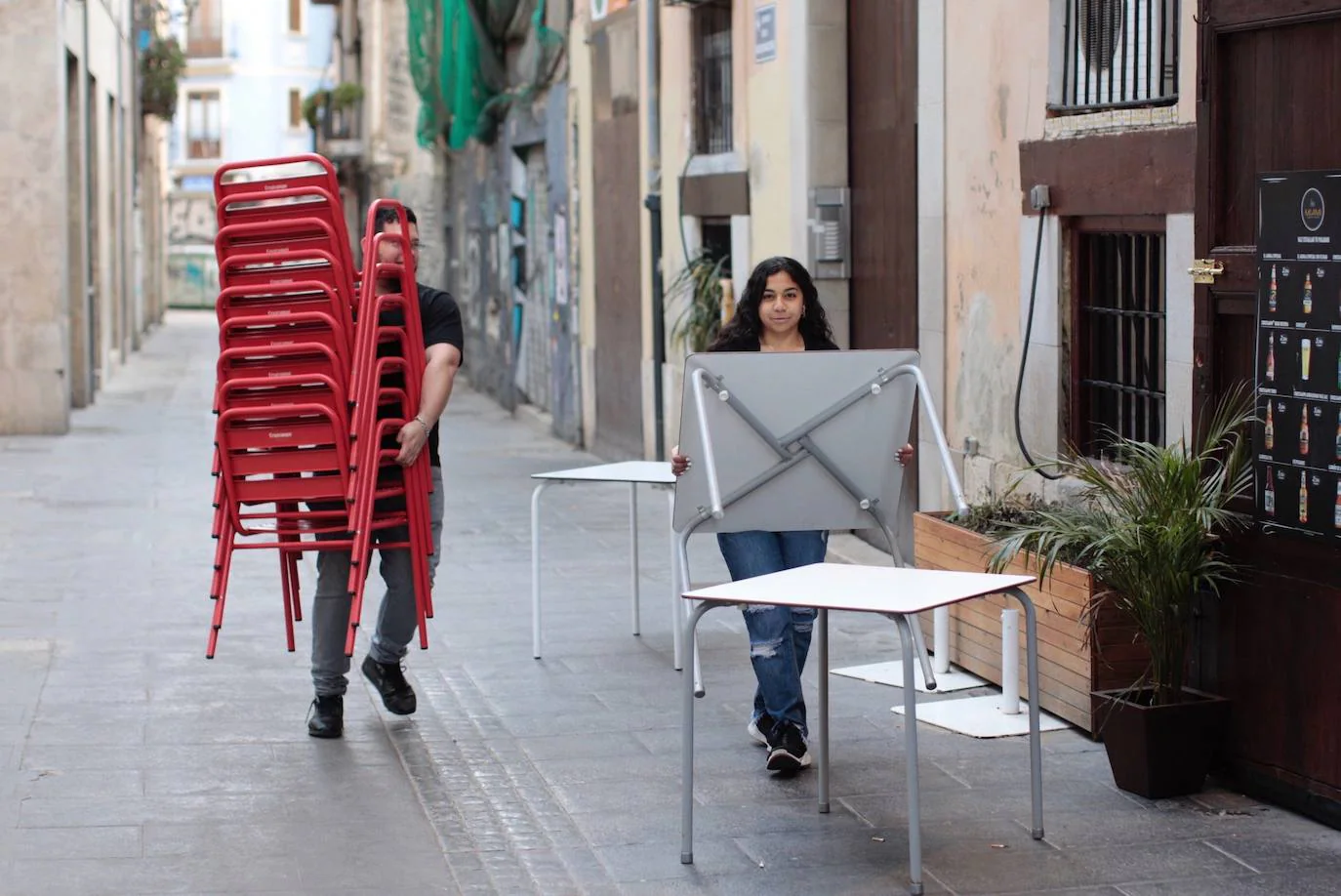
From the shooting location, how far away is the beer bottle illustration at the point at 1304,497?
5375 millimetres

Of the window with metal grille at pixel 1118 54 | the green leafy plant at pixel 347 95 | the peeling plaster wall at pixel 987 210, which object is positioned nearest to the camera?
the window with metal grille at pixel 1118 54

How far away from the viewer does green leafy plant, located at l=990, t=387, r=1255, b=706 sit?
18.8 feet

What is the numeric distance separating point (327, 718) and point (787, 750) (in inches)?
64.5

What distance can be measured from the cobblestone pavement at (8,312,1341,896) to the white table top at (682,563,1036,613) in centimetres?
74

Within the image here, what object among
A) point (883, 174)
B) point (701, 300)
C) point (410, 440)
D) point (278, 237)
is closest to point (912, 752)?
point (410, 440)

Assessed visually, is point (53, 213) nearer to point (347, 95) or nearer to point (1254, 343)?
point (1254, 343)

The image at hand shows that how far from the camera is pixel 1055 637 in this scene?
6.53 meters

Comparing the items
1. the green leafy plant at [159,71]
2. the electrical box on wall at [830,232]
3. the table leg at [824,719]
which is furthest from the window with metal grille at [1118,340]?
the green leafy plant at [159,71]

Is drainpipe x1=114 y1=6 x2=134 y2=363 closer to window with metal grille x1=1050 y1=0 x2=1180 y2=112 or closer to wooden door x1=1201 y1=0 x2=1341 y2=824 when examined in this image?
window with metal grille x1=1050 y1=0 x2=1180 y2=112

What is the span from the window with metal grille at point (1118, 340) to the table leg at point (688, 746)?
302 cm

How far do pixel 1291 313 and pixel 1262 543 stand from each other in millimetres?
682

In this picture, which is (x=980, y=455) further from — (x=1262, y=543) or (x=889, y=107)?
(x=1262, y=543)

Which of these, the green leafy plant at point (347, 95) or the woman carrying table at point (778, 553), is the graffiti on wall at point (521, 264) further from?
the green leafy plant at point (347, 95)

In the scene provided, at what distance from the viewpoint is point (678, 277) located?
1363 cm
